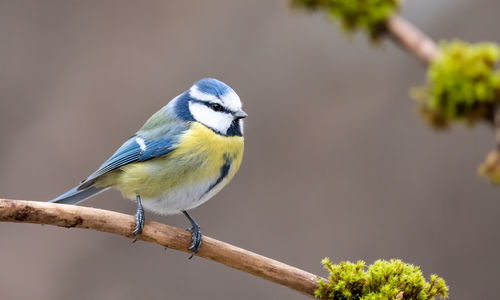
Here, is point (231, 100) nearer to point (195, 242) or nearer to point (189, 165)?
point (189, 165)

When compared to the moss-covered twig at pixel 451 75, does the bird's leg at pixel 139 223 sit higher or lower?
lower

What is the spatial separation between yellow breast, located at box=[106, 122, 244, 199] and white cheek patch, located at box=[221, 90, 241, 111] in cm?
13

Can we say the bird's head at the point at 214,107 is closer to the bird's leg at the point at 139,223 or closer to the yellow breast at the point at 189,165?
the yellow breast at the point at 189,165

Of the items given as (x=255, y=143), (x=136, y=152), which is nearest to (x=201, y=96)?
(x=136, y=152)

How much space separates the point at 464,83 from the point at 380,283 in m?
0.86

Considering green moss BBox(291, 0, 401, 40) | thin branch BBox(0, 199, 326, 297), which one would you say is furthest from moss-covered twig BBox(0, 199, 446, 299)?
green moss BBox(291, 0, 401, 40)

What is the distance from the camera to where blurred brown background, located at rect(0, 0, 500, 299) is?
12.1ft

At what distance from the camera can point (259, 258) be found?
174cm

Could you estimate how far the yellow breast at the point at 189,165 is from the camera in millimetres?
1940

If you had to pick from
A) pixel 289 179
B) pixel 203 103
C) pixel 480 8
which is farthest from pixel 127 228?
pixel 480 8

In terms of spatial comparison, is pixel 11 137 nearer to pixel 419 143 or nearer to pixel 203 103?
pixel 203 103

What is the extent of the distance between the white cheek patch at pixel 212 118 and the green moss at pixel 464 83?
78 centimetres

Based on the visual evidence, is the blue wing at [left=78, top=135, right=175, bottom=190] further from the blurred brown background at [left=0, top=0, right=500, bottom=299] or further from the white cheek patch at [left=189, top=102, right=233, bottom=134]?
the blurred brown background at [left=0, top=0, right=500, bottom=299]

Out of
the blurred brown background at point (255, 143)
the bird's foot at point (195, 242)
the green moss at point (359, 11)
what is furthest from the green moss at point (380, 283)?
the blurred brown background at point (255, 143)
